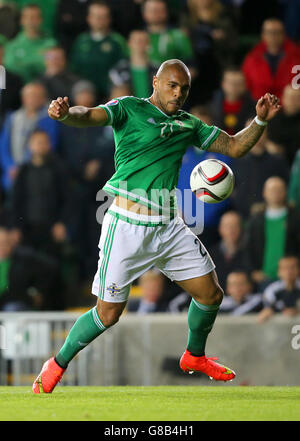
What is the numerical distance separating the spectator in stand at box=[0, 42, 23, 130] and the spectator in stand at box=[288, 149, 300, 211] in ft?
14.3

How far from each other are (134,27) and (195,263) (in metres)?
7.59

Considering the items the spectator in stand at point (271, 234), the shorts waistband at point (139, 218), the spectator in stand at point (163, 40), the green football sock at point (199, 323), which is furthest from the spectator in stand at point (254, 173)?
the shorts waistband at point (139, 218)

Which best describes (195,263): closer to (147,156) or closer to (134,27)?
(147,156)

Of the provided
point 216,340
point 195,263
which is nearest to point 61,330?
point 216,340

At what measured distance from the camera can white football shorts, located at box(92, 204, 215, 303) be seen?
6.98m

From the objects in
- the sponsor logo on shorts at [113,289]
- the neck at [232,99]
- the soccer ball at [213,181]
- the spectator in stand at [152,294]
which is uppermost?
the neck at [232,99]

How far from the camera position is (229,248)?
11.4 metres

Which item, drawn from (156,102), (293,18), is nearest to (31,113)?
(293,18)

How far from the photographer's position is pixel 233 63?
13.7 metres

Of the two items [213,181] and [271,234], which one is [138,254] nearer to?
[213,181]

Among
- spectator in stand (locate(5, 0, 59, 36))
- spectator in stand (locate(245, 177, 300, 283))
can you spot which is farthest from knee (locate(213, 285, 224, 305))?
spectator in stand (locate(5, 0, 59, 36))

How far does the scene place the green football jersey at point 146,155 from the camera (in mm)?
6992

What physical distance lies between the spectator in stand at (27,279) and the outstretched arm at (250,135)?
491cm
